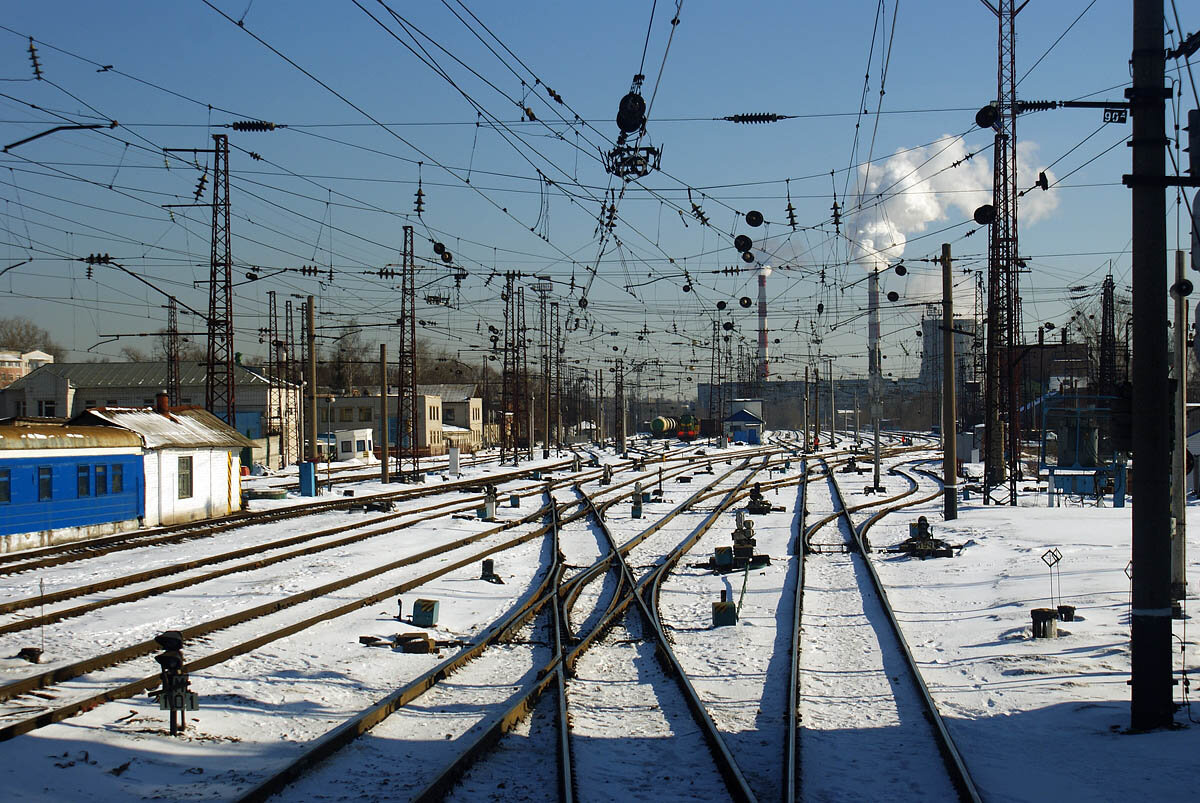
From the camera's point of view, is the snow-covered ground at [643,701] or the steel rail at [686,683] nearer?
the steel rail at [686,683]

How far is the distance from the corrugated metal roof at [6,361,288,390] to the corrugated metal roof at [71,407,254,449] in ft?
137

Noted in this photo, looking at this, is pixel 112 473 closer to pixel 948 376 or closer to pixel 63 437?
pixel 63 437

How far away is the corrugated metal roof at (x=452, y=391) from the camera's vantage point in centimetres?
9700

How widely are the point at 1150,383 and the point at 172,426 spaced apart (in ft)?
82.0

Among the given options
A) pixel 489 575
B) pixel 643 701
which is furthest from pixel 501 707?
pixel 489 575

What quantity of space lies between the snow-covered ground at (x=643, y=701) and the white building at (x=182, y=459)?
23.1 feet

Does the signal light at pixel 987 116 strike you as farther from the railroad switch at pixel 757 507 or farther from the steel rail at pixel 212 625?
the railroad switch at pixel 757 507

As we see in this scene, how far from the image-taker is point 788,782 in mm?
7367

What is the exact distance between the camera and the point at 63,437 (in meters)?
22.5

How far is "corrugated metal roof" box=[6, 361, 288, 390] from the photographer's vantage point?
233 feet

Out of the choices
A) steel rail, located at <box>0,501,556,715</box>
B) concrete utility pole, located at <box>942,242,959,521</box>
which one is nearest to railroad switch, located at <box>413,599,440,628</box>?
steel rail, located at <box>0,501,556,715</box>

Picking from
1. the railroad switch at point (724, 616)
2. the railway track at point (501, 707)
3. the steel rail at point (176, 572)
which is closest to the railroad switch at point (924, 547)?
the railway track at point (501, 707)

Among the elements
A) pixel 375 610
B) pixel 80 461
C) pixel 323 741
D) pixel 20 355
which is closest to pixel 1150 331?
pixel 323 741

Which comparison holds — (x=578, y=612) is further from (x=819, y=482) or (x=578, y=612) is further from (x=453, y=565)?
(x=819, y=482)
